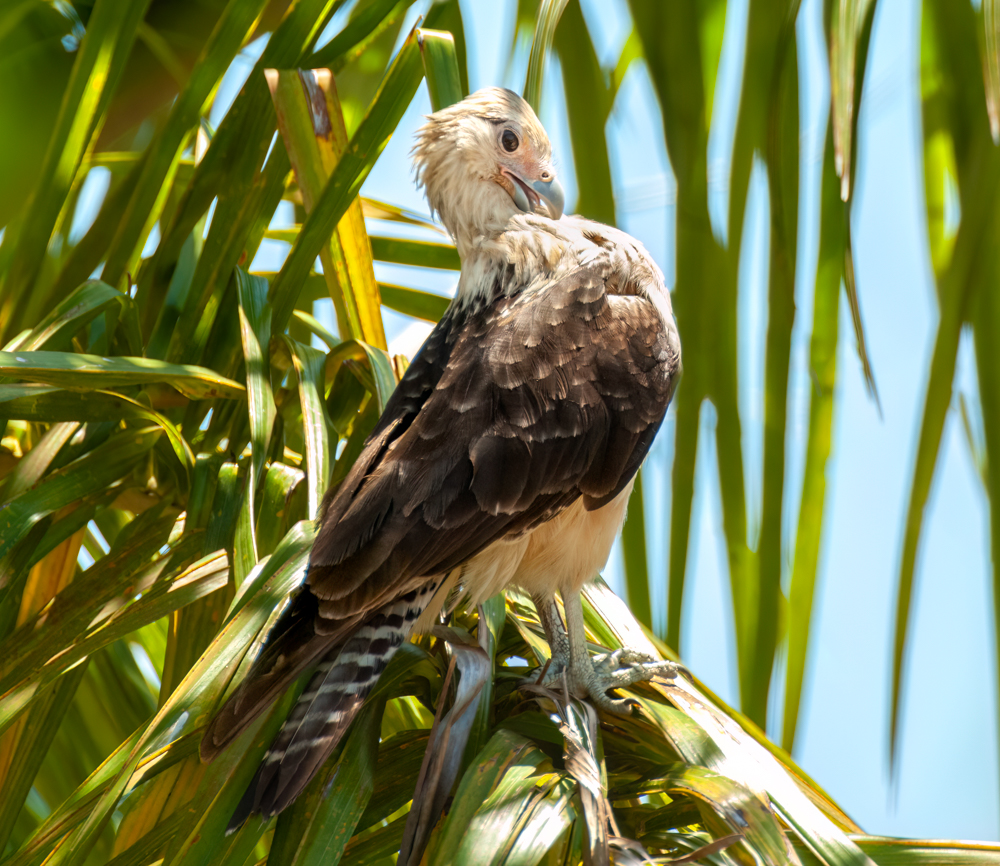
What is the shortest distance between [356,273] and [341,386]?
231 millimetres

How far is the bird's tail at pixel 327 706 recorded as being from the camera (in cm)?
101

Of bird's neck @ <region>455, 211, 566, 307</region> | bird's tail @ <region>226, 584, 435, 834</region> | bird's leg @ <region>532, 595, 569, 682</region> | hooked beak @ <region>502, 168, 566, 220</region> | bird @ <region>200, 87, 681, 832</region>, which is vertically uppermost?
hooked beak @ <region>502, 168, 566, 220</region>

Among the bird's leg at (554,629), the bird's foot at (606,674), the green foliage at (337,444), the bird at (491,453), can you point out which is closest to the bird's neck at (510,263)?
the bird at (491,453)

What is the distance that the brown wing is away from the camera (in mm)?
1266

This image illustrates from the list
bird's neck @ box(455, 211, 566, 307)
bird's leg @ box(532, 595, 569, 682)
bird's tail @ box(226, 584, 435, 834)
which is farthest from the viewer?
bird's neck @ box(455, 211, 566, 307)

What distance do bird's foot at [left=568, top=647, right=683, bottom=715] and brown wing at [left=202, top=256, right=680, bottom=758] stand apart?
9.9 inches

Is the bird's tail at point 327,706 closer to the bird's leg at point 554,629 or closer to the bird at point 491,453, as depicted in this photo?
the bird at point 491,453

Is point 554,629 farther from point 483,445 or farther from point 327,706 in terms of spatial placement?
point 327,706

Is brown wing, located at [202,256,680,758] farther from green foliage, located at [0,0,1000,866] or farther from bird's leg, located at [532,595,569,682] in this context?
bird's leg, located at [532,595,569,682]

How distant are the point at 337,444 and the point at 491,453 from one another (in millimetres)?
361

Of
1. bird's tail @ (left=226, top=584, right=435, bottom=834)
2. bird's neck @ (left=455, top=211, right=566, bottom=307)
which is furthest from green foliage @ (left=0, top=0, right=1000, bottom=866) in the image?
bird's neck @ (left=455, top=211, right=566, bottom=307)

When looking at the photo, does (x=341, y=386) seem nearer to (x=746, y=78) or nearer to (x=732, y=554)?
(x=732, y=554)

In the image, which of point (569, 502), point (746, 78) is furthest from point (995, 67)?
point (569, 502)

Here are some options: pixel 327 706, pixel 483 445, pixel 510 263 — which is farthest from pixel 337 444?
pixel 327 706
